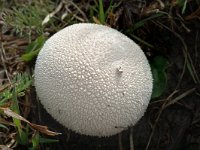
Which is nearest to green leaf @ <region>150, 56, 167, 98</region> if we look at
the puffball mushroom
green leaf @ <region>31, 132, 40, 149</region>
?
the puffball mushroom

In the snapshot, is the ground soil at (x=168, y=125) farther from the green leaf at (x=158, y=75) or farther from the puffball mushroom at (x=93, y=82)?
the puffball mushroom at (x=93, y=82)

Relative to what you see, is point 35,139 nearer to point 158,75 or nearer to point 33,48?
point 33,48

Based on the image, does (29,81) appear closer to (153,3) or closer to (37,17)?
(37,17)

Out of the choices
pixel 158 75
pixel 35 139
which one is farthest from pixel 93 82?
pixel 158 75

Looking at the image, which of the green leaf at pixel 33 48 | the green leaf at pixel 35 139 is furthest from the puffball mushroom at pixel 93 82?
the green leaf at pixel 33 48

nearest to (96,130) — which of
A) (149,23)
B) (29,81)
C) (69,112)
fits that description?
(69,112)

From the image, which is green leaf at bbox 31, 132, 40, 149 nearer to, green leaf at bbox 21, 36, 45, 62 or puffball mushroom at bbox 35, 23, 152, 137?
puffball mushroom at bbox 35, 23, 152, 137

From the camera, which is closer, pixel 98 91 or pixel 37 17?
pixel 98 91
